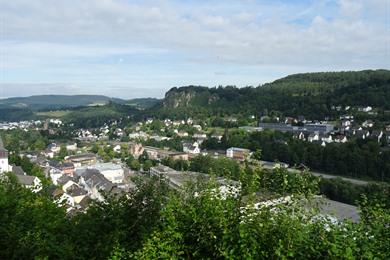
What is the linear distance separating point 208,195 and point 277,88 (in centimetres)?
11581

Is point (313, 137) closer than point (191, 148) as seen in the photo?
Yes

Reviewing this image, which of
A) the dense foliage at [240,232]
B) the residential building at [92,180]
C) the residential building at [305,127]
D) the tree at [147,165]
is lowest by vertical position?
the tree at [147,165]

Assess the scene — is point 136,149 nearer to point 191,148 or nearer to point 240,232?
point 191,148

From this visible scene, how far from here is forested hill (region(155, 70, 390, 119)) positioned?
8531 cm

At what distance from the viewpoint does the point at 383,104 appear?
78.1m

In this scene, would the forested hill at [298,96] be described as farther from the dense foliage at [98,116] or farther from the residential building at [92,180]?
Answer: the residential building at [92,180]

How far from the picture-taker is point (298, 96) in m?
101

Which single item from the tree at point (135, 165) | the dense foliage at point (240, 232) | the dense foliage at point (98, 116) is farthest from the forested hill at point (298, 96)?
the dense foliage at point (240, 232)

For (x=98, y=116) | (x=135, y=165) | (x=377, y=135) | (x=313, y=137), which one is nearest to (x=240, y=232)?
(x=135, y=165)

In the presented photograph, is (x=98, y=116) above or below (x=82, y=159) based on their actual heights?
above

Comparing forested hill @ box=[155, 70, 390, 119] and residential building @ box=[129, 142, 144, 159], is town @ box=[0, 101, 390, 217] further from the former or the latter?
forested hill @ box=[155, 70, 390, 119]

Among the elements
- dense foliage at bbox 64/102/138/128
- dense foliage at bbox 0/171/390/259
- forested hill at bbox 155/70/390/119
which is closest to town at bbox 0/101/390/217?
forested hill at bbox 155/70/390/119

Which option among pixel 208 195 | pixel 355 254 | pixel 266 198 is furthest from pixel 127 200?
pixel 355 254

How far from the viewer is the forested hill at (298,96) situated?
8531 centimetres
